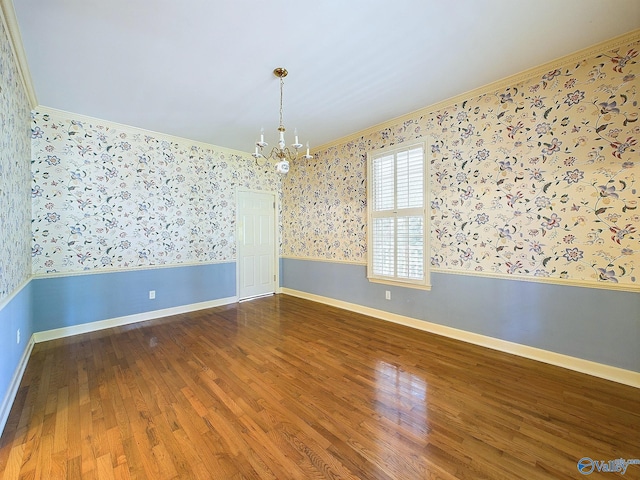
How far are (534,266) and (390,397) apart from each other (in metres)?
1.90

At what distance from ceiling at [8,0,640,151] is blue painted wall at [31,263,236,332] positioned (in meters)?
2.14

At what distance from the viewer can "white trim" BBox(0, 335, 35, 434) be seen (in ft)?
5.66

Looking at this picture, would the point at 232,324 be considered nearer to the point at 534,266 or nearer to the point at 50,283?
the point at 50,283

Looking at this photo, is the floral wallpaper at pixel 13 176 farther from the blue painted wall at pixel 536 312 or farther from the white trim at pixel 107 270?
the blue painted wall at pixel 536 312

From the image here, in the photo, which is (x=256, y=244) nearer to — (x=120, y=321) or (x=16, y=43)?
(x=120, y=321)

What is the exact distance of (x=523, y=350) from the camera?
2611mm

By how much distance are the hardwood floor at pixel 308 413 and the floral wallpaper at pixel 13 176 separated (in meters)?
0.98

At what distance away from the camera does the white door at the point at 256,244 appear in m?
4.90

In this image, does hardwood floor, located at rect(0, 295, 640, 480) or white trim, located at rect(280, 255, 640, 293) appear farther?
white trim, located at rect(280, 255, 640, 293)

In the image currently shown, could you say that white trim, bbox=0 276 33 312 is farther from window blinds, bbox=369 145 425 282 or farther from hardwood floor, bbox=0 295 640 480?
window blinds, bbox=369 145 425 282

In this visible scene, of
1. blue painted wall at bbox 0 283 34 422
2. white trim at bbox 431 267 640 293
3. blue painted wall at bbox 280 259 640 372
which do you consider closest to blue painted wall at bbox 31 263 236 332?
blue painted wall at bbox 0 283 34 422

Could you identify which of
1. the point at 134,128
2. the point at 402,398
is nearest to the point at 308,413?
the point at 402,398

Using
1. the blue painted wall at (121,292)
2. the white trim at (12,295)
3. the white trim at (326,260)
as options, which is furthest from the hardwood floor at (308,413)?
the white trim at (326,260)

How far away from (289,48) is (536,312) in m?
3.29
